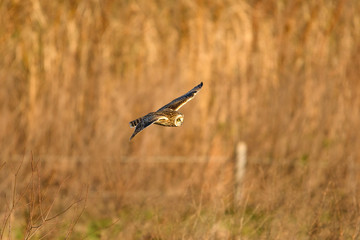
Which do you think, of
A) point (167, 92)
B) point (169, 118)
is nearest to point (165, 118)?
point (169, 118)

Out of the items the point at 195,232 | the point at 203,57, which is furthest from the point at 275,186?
the point at 203,57

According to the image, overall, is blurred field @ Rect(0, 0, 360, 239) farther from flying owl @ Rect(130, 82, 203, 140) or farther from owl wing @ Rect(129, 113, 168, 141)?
owl wing @ Rect(129, 113, 168, 141)

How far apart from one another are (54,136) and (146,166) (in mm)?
1044

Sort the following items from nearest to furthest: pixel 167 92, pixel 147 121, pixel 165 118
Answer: pixel 147 121, pixel 165 118, pixel 167 92

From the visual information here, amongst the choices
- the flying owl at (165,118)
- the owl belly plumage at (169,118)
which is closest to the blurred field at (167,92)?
the flying owl at (165,118)

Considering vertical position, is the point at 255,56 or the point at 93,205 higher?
the point at 255,56

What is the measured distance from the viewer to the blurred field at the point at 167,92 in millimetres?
7316

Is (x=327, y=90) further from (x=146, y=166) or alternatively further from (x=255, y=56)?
(x=146, y=166)

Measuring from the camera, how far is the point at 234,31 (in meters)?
8.59

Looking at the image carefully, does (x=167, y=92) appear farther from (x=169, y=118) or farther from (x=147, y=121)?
(x=147, y=121)

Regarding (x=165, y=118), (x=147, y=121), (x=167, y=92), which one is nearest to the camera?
(x=147, y=121)

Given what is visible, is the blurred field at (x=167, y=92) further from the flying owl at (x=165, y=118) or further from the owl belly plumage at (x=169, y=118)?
the owl belly plumage at (x=169, y=118)

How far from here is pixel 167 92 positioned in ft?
25.5

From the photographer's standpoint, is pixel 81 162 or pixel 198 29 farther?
pixel 198 29
